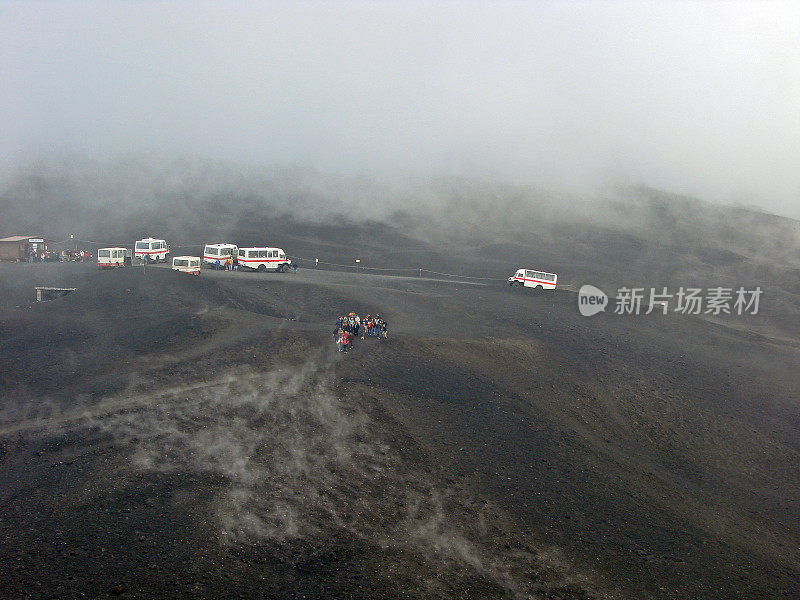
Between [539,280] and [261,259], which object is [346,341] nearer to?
[539,280]

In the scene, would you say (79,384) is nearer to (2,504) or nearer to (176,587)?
(2,504)

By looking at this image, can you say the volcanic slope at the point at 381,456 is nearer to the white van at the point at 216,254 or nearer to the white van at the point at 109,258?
the white van at the point at 109,258

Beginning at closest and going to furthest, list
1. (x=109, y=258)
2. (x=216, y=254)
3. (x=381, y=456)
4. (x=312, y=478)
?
(x=312, y=478)
(x=381, y=456)
(x=109, y=258)
(x=216, y=254)

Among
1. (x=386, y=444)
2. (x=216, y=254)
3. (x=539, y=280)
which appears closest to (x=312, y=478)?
(x=386, y=444)

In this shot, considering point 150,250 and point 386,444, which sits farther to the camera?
point 150,250

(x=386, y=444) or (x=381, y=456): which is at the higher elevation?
(x=386, y=444)
